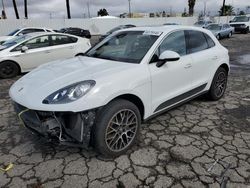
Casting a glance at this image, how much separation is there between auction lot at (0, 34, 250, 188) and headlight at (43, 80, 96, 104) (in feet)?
2.90

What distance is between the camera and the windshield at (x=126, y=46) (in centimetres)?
369

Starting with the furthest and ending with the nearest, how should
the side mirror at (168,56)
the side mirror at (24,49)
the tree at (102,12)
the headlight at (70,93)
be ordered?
the tree at (102,12) < the side mirror at (24,49) < the side mirror at (168,56) < the headlight at (70,93)

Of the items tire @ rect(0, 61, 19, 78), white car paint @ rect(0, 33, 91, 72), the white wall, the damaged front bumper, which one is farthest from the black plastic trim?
the white wall

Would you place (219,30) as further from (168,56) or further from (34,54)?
(168,56)

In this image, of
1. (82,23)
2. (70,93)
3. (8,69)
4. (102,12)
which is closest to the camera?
(70,93)

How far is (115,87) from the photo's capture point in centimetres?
302

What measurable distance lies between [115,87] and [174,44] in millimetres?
1549

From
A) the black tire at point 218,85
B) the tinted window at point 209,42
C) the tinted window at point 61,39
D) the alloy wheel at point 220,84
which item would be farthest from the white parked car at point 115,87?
the tinted window at point 61,39

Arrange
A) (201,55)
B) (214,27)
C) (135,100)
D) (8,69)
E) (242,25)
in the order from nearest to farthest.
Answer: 1. (135,100)
2. (201,55)
3. (8,69)
4. (214,27)
5. (242,25)

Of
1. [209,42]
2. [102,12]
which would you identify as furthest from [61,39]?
[102,12]

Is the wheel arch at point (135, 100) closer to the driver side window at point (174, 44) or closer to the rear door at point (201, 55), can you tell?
the driver side window at point (174, 44)

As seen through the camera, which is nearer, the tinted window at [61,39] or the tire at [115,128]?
the tire at [115,128]

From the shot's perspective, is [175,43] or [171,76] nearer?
[171,76]

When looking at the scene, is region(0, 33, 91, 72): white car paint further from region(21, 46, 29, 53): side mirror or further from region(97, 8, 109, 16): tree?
region(97, 8, 109, 16): tree
